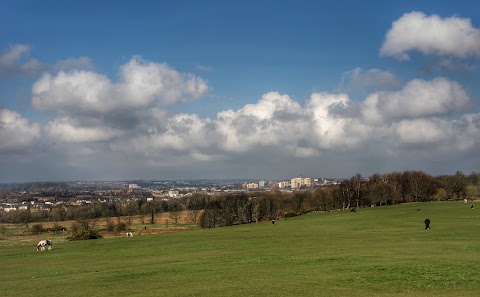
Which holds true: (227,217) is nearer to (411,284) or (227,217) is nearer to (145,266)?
(145,266)

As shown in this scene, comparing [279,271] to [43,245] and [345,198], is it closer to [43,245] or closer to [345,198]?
[43,245]

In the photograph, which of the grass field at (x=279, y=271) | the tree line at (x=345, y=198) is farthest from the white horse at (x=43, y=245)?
the tree line at (x=345, y=198)

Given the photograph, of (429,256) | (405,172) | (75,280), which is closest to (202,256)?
(75,280)

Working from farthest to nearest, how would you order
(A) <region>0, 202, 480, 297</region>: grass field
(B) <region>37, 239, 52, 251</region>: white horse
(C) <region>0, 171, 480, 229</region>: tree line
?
(C) <region>0, 171, 480, 229</region>: tree line → (B) <region>37, 239, 52, 251</region>: white horse → (A) <region>0, 202, 480, 297</region>: grass field

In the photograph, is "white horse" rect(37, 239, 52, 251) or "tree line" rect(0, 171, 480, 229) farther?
"tree line" rect(0, 171, 480, 229)

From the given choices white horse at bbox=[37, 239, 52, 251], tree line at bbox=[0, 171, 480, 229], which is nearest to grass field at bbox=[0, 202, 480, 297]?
white horse at bbox=[37, 239, 52, 251]

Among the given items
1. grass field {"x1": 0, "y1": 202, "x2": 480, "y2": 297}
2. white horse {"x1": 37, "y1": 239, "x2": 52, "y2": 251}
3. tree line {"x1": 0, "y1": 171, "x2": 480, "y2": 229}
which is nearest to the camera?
grass field {"x1": 0, "y1": 202, "x2": 480, "y2": 297}

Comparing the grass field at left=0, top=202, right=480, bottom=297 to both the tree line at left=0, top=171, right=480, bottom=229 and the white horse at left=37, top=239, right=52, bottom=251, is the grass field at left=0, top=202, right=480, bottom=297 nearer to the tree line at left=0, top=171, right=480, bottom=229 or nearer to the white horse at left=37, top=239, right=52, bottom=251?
the white horse at left=37, top=239, right=52, bottom=251

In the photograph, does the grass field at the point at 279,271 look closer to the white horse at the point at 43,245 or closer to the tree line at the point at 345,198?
the white horse at the point at 43,245

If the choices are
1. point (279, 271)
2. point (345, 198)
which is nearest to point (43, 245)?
point (279, 271)

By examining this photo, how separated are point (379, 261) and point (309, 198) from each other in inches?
5336

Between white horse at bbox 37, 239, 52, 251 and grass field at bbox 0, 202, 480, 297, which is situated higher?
grass field at bbox 0, 202, 480, 297

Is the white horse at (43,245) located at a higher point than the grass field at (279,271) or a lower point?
lower

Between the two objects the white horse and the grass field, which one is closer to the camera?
the grass field
